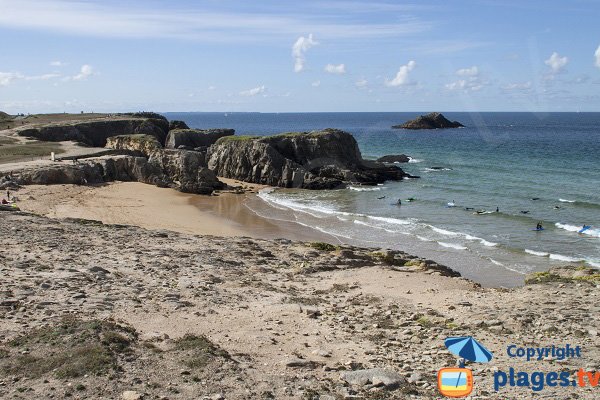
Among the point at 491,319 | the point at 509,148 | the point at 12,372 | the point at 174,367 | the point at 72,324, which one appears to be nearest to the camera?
the point at 12,372

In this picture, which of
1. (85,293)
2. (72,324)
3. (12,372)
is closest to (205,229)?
(85,293)

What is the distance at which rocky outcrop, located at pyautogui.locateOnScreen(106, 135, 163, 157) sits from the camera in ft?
220

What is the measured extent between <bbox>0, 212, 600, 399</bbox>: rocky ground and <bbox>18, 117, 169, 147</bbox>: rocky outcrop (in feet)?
188

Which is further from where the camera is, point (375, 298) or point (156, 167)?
point (156, 167)

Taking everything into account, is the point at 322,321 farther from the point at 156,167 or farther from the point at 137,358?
the point at 156,167

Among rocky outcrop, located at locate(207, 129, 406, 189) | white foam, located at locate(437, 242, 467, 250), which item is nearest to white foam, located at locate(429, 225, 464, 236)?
white foam, located at locate(437, 242, 467, 250)

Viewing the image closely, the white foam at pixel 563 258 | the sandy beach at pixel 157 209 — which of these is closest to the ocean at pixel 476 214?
the white foam at pixel 563 258

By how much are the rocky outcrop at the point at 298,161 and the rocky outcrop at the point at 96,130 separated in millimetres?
22895

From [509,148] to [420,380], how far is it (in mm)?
97600

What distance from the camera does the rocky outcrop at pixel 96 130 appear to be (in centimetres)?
7750

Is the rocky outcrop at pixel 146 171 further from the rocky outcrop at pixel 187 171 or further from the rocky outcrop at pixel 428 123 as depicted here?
the rocky outcrop at pixel 428 123

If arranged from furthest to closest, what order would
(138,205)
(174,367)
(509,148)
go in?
(509,148) < (138,205) < (174,367)

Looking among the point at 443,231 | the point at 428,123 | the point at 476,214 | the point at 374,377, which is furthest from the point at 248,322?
the point at 428,123

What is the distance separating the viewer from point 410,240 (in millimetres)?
36781
